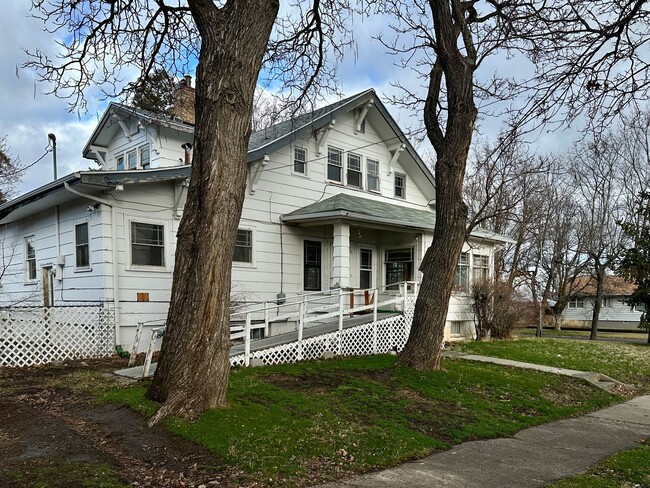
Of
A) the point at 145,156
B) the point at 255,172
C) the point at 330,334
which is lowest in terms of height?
the point at 330,334

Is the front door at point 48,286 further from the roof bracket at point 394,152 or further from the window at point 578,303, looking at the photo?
the window at point 578,303

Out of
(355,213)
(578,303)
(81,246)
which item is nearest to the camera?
(81,246)

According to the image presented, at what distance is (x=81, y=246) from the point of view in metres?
12.0

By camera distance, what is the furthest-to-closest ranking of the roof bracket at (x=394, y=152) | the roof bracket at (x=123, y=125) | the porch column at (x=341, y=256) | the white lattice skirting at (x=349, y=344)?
the roof bracket at (x=394, y=152)
the roof bracket at (x=123, y=125)
the porch column at (x=341, y=256)
the white lattice skirting at (x=349, y=344)

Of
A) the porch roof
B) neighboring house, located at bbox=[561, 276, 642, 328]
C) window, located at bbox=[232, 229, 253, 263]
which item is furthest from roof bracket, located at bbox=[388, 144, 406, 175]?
neighboring house, located at bbox=[561, 276, 642, 328]

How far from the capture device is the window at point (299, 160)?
15.0 meters

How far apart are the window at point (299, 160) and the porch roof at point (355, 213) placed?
3.90 ft

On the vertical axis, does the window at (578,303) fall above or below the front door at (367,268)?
below

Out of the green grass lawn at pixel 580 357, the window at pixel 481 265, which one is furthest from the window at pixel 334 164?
the green grass lawn at pixel 580 357

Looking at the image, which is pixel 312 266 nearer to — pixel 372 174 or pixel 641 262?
pixel 372 174

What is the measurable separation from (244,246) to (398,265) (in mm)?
6051

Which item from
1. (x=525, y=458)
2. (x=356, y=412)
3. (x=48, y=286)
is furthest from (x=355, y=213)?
(x=48, y=286)

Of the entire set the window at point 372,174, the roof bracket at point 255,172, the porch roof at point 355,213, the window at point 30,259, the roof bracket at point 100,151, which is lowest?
the window at point 30,259

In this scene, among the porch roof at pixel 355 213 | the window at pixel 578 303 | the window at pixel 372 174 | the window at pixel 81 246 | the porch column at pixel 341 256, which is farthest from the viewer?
the window at pixel 578 303
